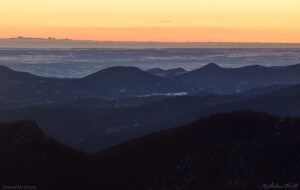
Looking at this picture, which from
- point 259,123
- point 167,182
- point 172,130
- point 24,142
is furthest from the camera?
point 172,130

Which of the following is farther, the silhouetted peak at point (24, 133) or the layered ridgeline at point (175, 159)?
the silhouetted peak at point (24, 133)

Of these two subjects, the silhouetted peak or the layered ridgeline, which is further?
the silhouetted peak

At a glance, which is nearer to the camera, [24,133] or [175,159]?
[175,159]

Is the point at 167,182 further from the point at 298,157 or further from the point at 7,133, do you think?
the point at 7,133

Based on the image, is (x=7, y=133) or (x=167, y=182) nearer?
(x=167, y=182)

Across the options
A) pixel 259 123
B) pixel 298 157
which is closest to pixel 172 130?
pixel 259 123

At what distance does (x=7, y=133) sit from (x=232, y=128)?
220ft

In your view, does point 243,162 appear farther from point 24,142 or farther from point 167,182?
point 24,142

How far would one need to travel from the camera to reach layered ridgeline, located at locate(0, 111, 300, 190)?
135m

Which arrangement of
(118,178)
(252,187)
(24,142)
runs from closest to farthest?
1. (252,187)
2. (118,178)
3. (24,142)

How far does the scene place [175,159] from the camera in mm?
148000

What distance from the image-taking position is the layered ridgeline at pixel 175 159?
135 m

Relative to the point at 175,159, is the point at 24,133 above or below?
above

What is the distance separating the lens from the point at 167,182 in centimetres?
13412
